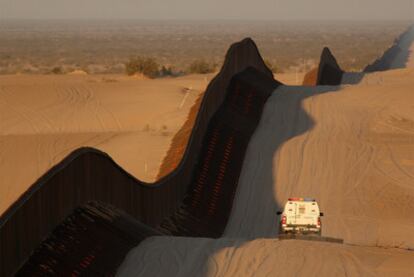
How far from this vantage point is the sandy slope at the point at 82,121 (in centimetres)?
3222

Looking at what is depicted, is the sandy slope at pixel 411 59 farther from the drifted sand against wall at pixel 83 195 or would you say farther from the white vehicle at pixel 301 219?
the white vehicle at pixel 301 219

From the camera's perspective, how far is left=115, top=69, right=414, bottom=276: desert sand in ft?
56.0

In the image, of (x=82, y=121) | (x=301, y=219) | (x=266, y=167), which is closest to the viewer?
(x=301, y=219)

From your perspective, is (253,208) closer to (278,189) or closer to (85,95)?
(278,189)

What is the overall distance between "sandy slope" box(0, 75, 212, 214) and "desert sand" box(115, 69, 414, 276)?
12.8 feet

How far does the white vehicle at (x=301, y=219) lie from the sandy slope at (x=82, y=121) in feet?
26.5

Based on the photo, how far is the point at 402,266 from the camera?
17.0 metres

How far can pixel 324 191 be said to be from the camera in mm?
27172

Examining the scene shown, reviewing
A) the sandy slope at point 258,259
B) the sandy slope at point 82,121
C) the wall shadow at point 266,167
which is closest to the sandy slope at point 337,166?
the wall shadow at point 266,167

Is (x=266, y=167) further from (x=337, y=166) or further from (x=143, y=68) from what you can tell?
(x=143, y=68)

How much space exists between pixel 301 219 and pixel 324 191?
6458 millimetres

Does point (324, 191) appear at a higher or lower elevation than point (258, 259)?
lower

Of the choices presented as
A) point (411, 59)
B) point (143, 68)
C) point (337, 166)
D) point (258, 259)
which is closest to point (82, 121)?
point (337, 166)

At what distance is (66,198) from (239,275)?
307 cm
